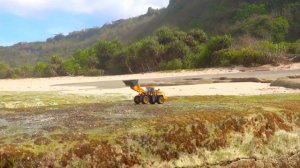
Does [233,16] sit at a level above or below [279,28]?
above

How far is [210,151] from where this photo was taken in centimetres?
523

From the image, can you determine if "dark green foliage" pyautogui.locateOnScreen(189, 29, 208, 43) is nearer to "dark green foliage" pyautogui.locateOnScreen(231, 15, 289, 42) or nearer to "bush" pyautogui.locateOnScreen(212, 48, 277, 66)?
"dark green foliage" pyautogui.locateOnScreen(231, 15, 289, 42)

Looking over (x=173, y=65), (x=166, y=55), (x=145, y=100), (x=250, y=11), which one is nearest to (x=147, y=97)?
(x=145, y=100)

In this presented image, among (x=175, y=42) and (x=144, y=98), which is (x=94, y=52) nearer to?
(x=175, y=42)

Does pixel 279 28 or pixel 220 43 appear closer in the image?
pixel 220 43

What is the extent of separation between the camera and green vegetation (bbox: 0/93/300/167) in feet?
14.3

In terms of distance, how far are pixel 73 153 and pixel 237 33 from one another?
3062 inches

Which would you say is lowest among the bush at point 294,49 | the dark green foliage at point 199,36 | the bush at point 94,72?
the bush at point 94,72

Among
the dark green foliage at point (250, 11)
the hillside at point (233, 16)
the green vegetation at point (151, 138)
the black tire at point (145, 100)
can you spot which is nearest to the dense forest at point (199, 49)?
the dark green foliage at point (250, 11)

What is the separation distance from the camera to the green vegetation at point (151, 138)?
4352 mm

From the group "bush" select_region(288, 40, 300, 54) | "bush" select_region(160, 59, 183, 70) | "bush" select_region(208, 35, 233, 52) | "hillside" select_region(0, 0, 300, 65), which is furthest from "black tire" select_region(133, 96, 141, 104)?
"hillside" select_region(0, 0, 300, 65)

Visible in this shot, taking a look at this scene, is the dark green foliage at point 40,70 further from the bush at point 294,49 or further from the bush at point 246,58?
the bush at point 294,49

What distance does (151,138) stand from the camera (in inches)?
193

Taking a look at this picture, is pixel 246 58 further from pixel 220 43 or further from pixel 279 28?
pixel 279 28
